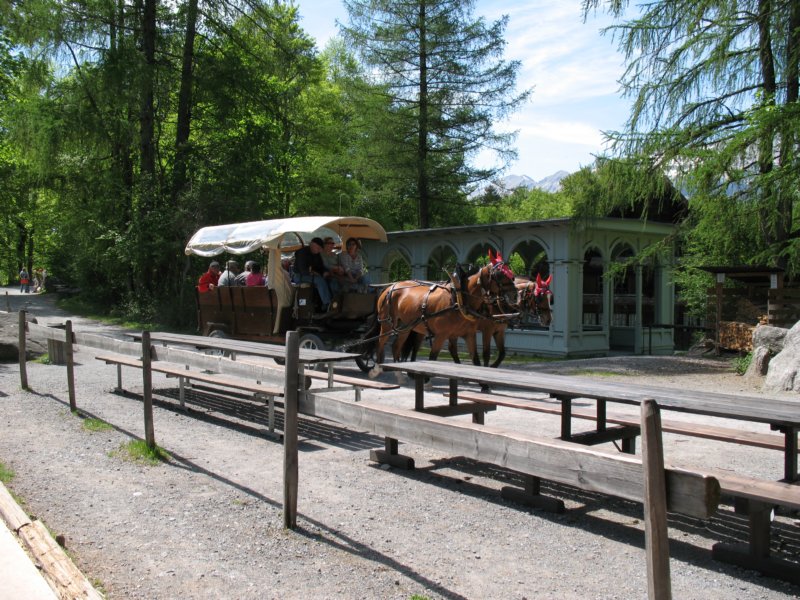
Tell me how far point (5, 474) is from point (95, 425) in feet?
7.16

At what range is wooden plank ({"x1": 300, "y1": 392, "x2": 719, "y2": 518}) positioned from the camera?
2.81 metres

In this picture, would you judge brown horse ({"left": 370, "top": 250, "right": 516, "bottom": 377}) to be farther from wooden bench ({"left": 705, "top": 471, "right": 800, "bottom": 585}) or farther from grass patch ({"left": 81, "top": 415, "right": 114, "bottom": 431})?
wooden bench ({"left": 705, "top": 471, "right": 800, "bottom": 585})

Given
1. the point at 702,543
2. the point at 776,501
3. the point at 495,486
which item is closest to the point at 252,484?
the point at 495,486

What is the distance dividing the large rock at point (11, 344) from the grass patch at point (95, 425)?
7.04m

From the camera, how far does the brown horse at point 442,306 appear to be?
11.2 m

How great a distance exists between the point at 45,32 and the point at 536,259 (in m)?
18.4

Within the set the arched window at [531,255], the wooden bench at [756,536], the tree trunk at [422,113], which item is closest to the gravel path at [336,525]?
the wooden bench at [756,536]

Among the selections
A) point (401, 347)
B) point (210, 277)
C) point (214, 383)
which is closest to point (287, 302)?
point (401, 347)

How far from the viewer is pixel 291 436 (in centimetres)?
504

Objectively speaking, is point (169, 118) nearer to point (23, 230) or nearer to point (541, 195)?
point (23, 230)

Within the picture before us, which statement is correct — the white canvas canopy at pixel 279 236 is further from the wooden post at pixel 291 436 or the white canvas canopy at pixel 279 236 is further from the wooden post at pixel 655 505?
the wooden post at pixel 655 505

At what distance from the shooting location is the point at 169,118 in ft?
104

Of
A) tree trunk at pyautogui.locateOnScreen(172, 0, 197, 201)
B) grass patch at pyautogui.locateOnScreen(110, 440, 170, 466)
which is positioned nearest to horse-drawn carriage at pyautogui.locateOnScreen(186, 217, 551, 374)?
grass patch at pyautogui.locateOnScreen(110, 440, 170, 466)

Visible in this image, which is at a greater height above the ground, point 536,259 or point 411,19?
point 411,19
